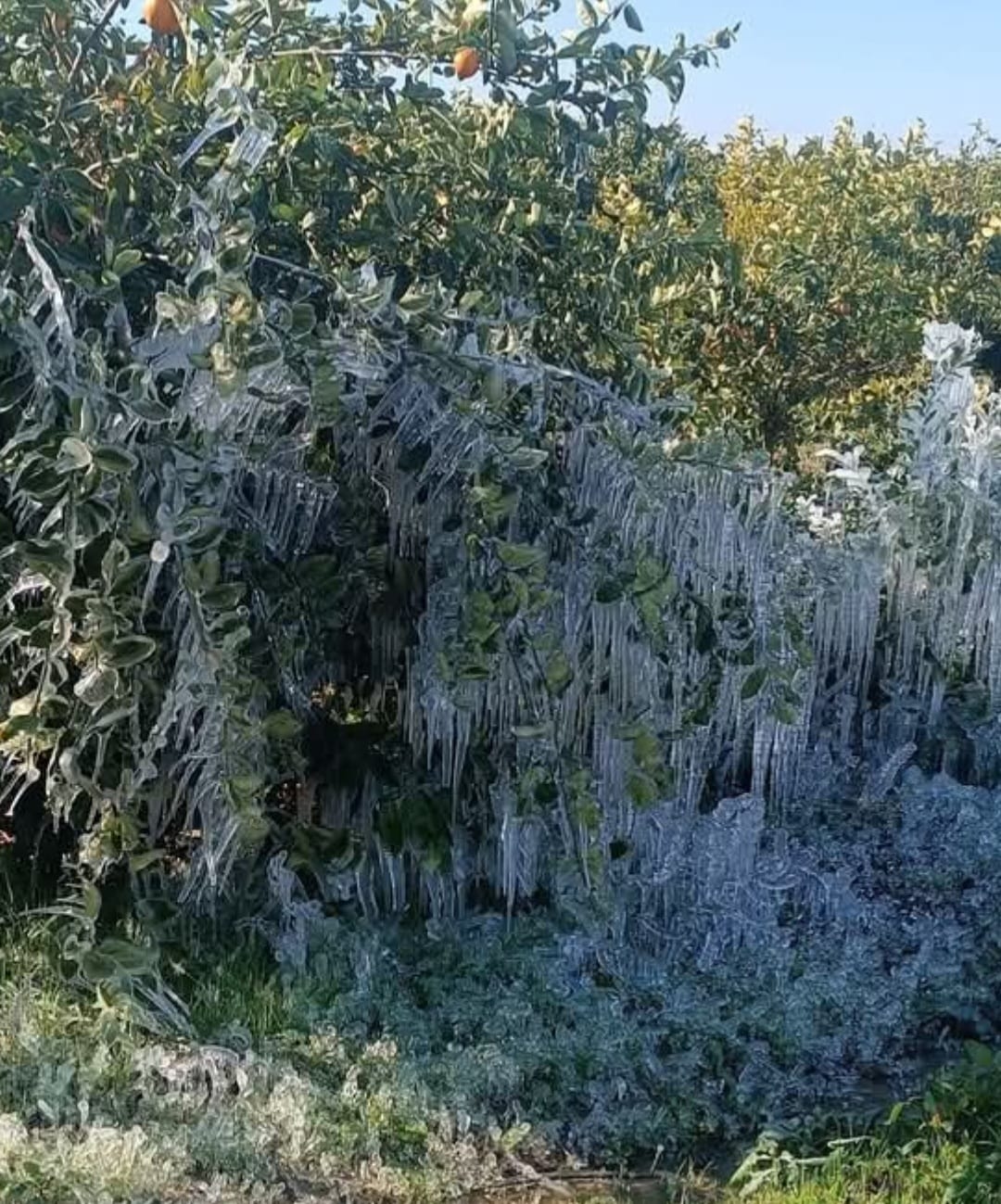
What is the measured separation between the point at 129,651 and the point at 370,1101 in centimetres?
96

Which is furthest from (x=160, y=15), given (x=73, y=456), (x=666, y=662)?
(x=666, y=662)

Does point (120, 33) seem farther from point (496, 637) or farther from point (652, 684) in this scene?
point (652, 684)

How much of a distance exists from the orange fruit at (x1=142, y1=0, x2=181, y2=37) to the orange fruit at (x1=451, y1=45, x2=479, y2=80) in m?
0.59

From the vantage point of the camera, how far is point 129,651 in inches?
108

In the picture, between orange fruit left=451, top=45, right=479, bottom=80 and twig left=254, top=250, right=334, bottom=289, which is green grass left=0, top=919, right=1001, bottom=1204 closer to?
twig left=254, top=250, right=334, bottom=289

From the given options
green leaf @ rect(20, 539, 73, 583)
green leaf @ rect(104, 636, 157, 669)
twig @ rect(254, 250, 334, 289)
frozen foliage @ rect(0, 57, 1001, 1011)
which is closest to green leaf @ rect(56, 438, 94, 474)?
frozen foliage @ rect(0, 57, 1001, 1011)

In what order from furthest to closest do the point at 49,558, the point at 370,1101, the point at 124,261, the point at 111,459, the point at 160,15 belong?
the point at 160,15 < the point at 370,1101 < the point at 124,261 < the point at 49,558 < the point at 111,459

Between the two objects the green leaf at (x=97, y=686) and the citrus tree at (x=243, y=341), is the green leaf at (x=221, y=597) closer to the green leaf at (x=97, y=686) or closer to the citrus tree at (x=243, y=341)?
the citrus tree at (x=243, y=341)

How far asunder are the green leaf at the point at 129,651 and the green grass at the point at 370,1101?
78 cm

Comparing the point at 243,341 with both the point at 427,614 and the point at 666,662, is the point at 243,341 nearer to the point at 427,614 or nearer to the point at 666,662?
the point at 427,614

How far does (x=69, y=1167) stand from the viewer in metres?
2.67

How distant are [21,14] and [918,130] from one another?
7.55 metres

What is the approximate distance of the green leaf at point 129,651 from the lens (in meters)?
2.73

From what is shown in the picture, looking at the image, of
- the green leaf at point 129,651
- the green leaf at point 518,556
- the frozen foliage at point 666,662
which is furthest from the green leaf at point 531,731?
the green leaf at point 129,651
